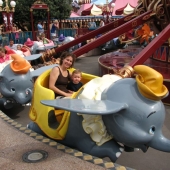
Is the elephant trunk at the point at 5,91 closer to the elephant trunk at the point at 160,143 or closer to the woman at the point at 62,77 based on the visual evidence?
the woman at the point at 62,77

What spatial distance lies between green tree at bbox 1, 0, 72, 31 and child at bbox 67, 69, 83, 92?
58.6 ft

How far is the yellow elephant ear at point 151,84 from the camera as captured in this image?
2145 millimetres

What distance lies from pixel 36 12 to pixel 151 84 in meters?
19.3

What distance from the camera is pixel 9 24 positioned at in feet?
43.4

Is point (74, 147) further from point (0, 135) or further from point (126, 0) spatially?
point (126, 0)

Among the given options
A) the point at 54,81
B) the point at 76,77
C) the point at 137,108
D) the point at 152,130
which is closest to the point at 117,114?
the point at 137,108

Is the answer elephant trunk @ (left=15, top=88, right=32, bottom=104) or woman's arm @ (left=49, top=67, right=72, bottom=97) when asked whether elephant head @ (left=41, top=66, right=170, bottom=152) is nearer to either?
woman's arm @ (left=49, top=67, right=72, bottom=97)

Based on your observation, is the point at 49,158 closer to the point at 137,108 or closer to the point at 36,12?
the point at 137,108

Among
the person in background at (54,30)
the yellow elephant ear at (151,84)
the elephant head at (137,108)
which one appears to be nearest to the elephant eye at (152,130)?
the elephant head at (137,108)

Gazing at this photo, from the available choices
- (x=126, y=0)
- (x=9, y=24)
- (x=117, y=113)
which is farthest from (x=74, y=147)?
(x=126, y=0)

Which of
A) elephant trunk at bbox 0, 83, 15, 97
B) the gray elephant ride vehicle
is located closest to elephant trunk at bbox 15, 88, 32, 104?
elephant trunk at bbox 0, 83, 15, 97

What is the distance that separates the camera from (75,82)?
3281mm

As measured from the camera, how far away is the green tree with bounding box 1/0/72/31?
66.0ft

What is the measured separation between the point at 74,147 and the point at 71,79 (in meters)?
0.94
